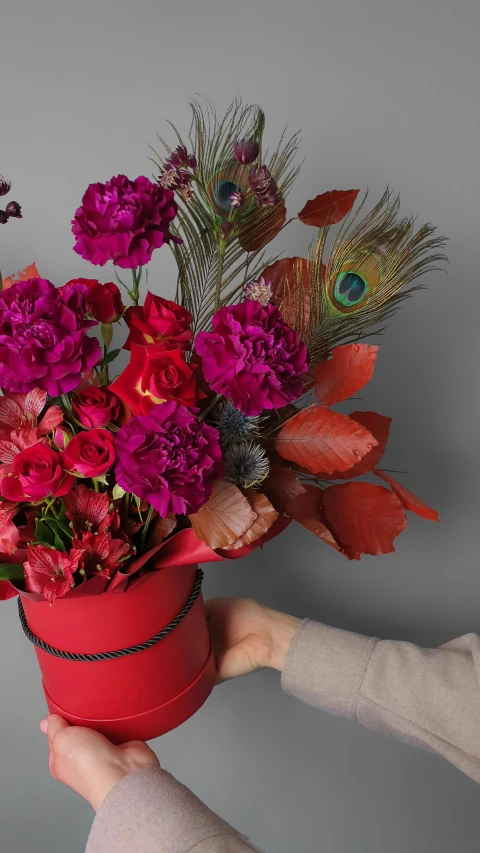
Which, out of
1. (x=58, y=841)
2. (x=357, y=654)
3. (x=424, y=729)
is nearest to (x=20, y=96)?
(x=357, y=654)

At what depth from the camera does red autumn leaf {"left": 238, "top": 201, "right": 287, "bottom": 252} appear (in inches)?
31.3

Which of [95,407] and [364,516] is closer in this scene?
[95,407]

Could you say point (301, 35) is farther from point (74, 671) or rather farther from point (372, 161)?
point (74, 671)

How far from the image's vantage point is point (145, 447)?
0.60 meters

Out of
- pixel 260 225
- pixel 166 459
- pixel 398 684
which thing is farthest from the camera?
pixel 398 684

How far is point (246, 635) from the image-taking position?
1023 mm

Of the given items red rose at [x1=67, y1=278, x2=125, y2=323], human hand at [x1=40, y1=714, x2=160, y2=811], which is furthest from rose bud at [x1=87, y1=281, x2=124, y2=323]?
human hand at [x1=40, y1=714, x2=160, y2=811]

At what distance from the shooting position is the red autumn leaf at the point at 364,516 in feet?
2.68

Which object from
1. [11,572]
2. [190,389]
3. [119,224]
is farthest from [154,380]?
[11,572]

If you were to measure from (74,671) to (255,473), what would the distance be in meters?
0.30

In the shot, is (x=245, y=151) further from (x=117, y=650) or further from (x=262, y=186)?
(x=117, y=650)

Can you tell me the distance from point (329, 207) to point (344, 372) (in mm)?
198

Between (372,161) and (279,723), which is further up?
(372,161)

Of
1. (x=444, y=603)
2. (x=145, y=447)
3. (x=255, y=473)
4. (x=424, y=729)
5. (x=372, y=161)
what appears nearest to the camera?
(x=145, y=447)
